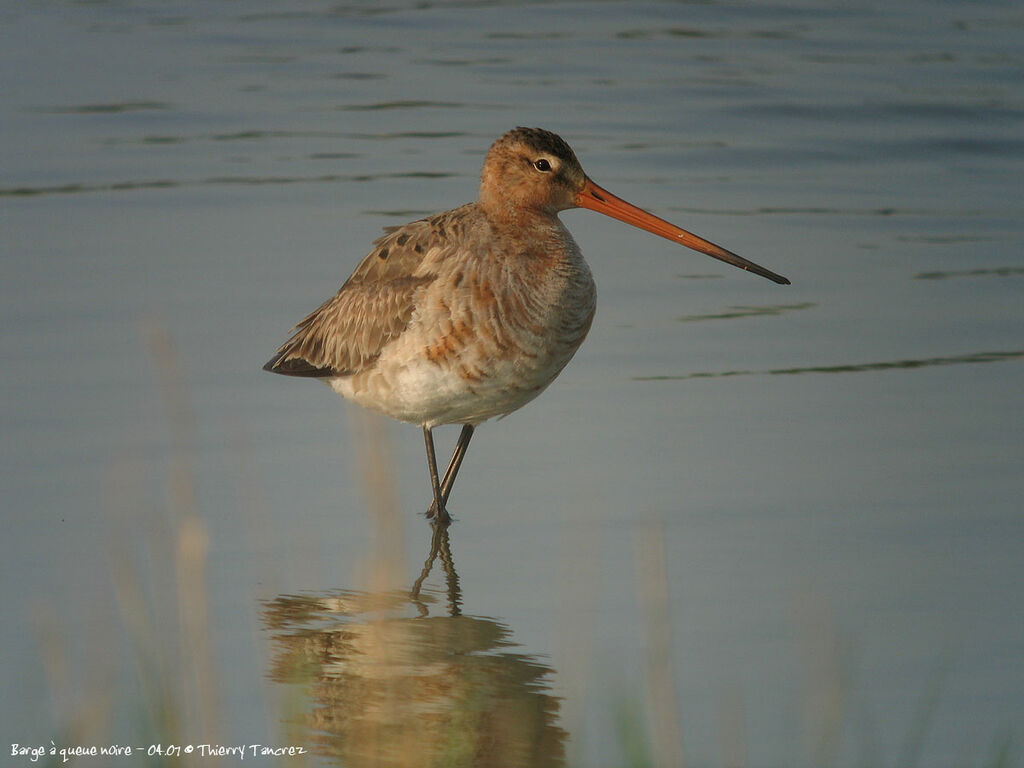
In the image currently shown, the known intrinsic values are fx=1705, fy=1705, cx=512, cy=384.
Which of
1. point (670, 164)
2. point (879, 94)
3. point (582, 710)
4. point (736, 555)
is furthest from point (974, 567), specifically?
point (879, 94)

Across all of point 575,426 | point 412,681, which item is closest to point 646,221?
point 575,426

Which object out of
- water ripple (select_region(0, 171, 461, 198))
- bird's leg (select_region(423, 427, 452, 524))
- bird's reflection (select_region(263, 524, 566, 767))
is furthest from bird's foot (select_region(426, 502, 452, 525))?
water ripple (select_region(0, 171, 461, 198))

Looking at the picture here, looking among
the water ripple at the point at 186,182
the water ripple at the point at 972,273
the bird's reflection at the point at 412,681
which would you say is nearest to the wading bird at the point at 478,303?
the bird's reflection at the point at 412,681

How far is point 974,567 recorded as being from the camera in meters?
6.15

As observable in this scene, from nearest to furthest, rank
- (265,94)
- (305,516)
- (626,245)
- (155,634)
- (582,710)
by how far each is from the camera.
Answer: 1. (582,710)
2. (155,634)
3. (305,516)
4. (626,245)
5. (265,94)

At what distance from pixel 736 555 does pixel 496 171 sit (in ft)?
6.04

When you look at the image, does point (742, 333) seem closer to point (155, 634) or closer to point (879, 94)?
point (155, 634)

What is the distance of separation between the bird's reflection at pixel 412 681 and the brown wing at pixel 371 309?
1132 millimetres

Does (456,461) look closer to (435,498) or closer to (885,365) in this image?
(435,498)

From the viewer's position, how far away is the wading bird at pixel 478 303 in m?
6.54

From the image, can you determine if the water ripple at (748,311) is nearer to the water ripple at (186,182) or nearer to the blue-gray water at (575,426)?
the blue-gray water at (575,426)

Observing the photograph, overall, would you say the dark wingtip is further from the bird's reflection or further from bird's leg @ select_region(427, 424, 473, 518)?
the bird's reflection

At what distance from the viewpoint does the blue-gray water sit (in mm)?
→ 5000

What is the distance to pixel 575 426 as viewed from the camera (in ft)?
25.0
